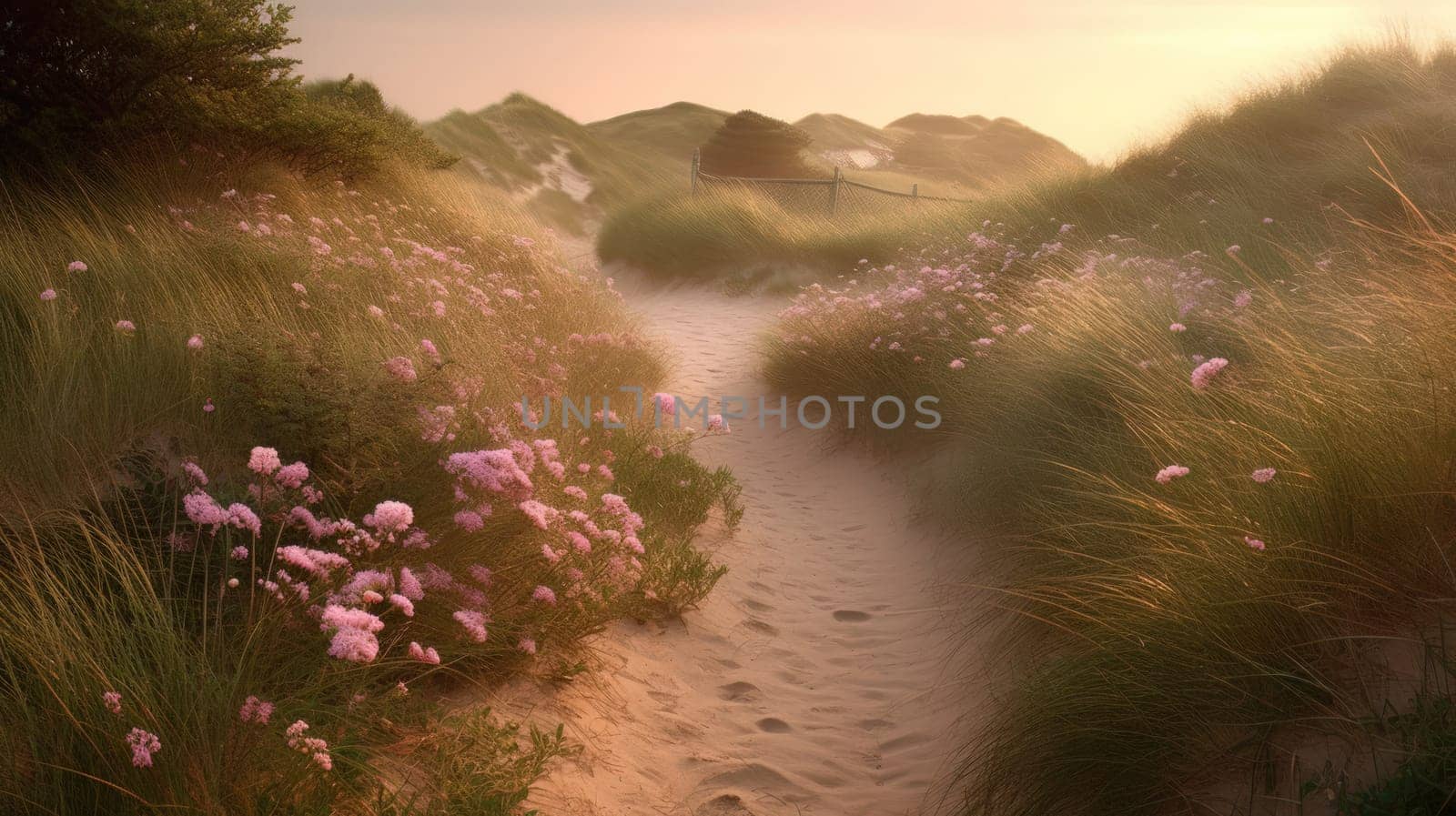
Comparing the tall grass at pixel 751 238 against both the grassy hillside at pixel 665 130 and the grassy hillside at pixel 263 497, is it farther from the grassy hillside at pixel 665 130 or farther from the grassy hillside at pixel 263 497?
the grassy hillside at pixel 665 130

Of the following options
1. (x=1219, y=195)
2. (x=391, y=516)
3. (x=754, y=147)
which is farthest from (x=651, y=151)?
(x=391, y=516)

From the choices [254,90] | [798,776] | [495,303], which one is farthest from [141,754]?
[254,90]

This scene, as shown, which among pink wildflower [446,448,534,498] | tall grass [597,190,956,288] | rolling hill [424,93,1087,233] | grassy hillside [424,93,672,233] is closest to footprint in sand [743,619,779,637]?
pink wildflower [446,448,534,498]

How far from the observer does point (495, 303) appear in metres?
7.35

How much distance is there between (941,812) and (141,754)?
2.51 meters

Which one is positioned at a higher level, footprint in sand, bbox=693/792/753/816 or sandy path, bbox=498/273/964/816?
sandy path, bbox=498/273/964/816

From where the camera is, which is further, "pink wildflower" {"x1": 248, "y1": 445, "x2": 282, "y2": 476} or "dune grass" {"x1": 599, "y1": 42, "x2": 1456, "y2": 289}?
"dune grass" {"x1": 599, "y1": 42, "x2": 1456, "y2": 289}

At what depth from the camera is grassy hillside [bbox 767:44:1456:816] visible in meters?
2.57

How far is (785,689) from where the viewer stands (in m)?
4.41

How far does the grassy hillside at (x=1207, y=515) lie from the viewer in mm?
2570

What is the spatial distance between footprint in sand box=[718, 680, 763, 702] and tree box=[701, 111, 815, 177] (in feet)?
79.0

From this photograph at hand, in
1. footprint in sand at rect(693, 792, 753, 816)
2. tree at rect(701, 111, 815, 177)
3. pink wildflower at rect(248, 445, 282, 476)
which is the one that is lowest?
footprint in sand at rect(693, 792, 753, 816)

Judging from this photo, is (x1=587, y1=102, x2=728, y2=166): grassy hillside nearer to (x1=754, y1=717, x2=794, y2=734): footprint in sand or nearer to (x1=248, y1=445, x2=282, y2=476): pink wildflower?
(x1=754, y1=717, x2=794, y2=734): footprint in sand

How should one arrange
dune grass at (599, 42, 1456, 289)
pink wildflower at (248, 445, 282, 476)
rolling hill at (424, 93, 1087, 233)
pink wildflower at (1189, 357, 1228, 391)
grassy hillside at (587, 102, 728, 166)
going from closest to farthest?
pink wildflower at (248, 445, 282, 476) → pink wildflower at (1189, 357, 1228, 391) → dune grass at (599, 42, 1456, 289) → rolling hill at (424, 93, 1087, 233) → grassy hillside at (587, 102, 728, 166)
